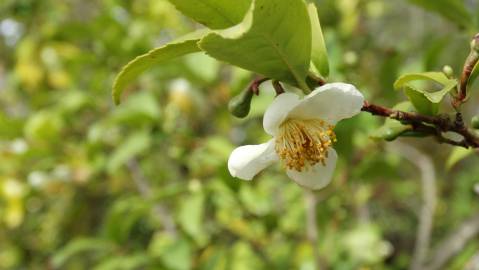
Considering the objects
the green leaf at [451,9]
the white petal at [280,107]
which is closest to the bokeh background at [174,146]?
the green leaf at [451,9]

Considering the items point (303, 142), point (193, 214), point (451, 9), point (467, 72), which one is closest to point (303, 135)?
point (303, 142)

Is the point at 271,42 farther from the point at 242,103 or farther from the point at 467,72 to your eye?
the point at 467,72

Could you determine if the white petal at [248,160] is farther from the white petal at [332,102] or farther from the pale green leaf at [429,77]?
the pale green leaf at [429,77]

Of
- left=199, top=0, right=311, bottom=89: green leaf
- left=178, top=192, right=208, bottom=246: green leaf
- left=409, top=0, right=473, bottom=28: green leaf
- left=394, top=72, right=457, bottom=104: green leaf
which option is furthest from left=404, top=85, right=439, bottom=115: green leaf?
left=178, top=192, right=208, bottom=246: green leaf

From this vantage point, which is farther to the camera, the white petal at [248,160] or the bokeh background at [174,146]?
the bokeh background at [174,146]

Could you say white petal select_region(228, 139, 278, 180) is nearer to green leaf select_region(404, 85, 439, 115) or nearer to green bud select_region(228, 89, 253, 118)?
green bud select_region(228, 89, 253, 118)

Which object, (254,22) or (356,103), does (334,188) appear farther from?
(254,22)
